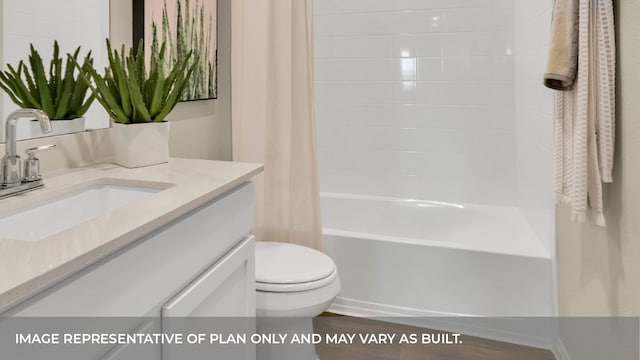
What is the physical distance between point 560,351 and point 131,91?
1.97m

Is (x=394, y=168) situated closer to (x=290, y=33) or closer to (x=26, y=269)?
(x=290, y=33)

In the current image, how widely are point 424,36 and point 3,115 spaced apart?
2288 mm

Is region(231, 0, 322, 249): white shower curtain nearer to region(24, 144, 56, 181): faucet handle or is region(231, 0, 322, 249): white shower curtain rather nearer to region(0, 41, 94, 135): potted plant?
region(0, 41, 94, 135): potted plant

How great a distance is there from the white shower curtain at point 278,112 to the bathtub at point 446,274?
356mm

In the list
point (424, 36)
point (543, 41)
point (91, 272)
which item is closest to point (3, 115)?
point (91, 272)

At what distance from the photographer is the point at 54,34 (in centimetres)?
125

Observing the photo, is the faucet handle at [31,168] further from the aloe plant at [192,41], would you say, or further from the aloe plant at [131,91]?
the aloe plant at [192,41]

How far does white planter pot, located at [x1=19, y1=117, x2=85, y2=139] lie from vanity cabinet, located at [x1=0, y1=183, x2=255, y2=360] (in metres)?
0.58

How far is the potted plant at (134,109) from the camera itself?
4.32 feet

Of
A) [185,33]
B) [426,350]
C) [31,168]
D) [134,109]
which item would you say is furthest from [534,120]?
[31,168]

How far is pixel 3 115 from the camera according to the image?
1.12 meters

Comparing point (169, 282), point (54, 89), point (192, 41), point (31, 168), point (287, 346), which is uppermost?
point (192, 41)

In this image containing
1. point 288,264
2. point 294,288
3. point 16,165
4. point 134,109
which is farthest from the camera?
point 288,264

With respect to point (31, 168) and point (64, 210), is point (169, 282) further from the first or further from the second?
point (31, 168)
